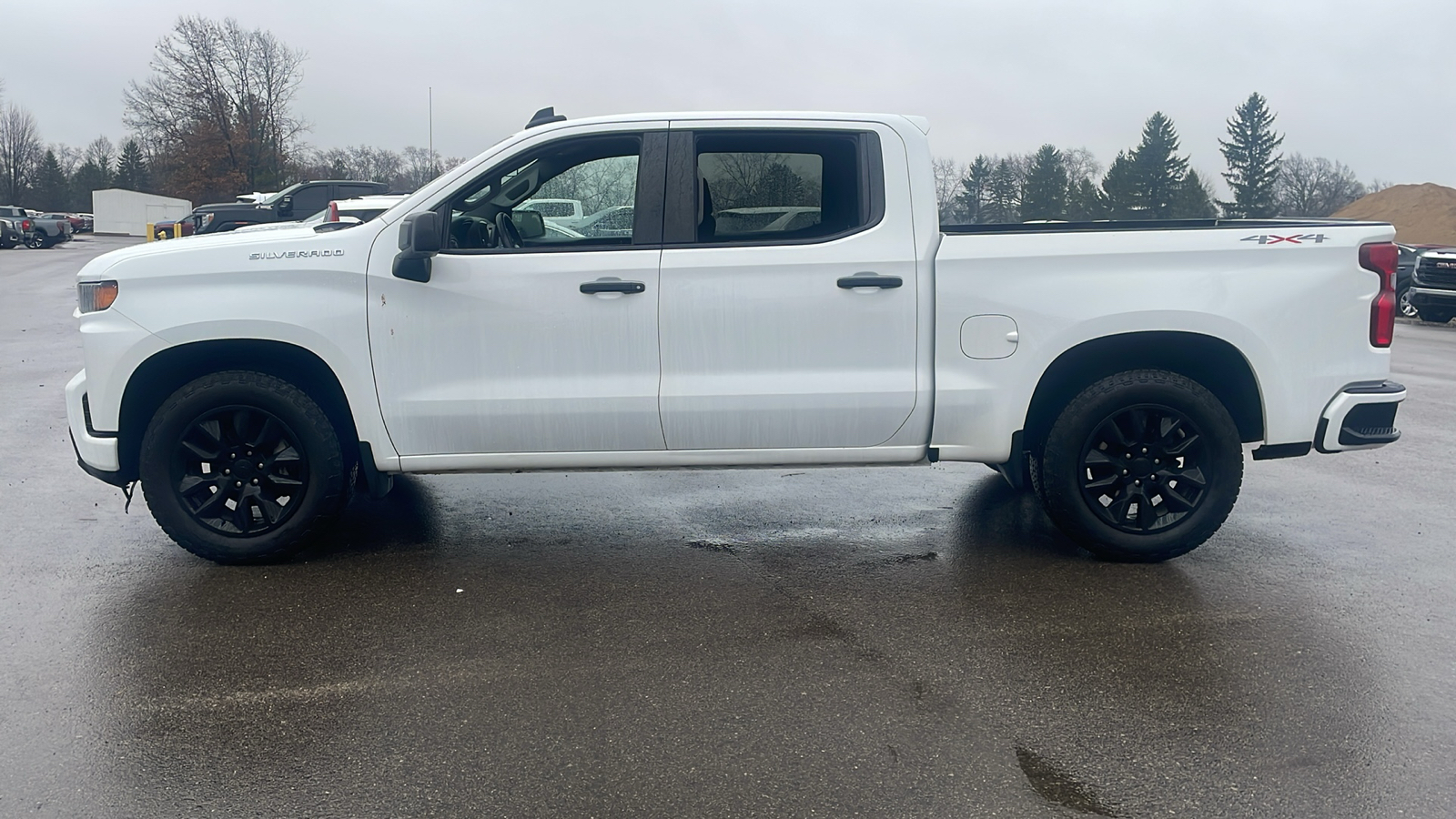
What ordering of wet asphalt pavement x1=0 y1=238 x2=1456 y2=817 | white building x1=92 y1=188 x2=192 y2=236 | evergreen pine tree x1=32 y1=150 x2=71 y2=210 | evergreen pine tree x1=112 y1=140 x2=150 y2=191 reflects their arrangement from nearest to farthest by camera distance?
wet asphalt pavement x1=0 y1=238 x2=1456 y2=817 → white building x1=92 y1=188 x2=192 y2=236 → evergreen pine tree x1=112 y1=140 x2=150 y2=191 → evergreen pine tree x1=32 y1=150 x2=71 y2=210

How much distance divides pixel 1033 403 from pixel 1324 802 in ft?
8.21

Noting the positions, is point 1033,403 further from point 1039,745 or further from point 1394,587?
point 1039,745

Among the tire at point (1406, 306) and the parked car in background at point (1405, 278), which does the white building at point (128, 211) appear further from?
the tire at point (1406, 306)

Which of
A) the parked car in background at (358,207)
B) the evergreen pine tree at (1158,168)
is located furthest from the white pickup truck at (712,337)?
the evergreen pine tree at (1158,168)

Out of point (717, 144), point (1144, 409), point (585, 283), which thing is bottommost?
point (1144, 409)

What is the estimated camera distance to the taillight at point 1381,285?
4910 millimetres

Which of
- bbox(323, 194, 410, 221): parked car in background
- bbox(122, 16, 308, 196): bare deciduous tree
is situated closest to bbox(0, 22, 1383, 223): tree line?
bbox(122, 16, 308, 196): bare deciduous tree

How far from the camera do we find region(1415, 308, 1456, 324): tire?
20.2 meters

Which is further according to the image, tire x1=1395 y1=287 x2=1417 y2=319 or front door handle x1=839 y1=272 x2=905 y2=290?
tire x1=1395 y1=287 x2=1417 y2=319

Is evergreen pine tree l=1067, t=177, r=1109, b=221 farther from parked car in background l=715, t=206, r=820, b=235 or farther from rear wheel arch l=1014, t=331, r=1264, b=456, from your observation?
parked car in background l=715, t=206, r=820, b=235

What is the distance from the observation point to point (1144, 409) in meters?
5.12

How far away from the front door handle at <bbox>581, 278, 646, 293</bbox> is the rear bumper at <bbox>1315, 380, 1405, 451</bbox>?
3.09 metres

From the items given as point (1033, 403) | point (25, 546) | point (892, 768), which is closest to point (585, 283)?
point (1033, 403)

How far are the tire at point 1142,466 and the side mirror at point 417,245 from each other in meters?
2.87
